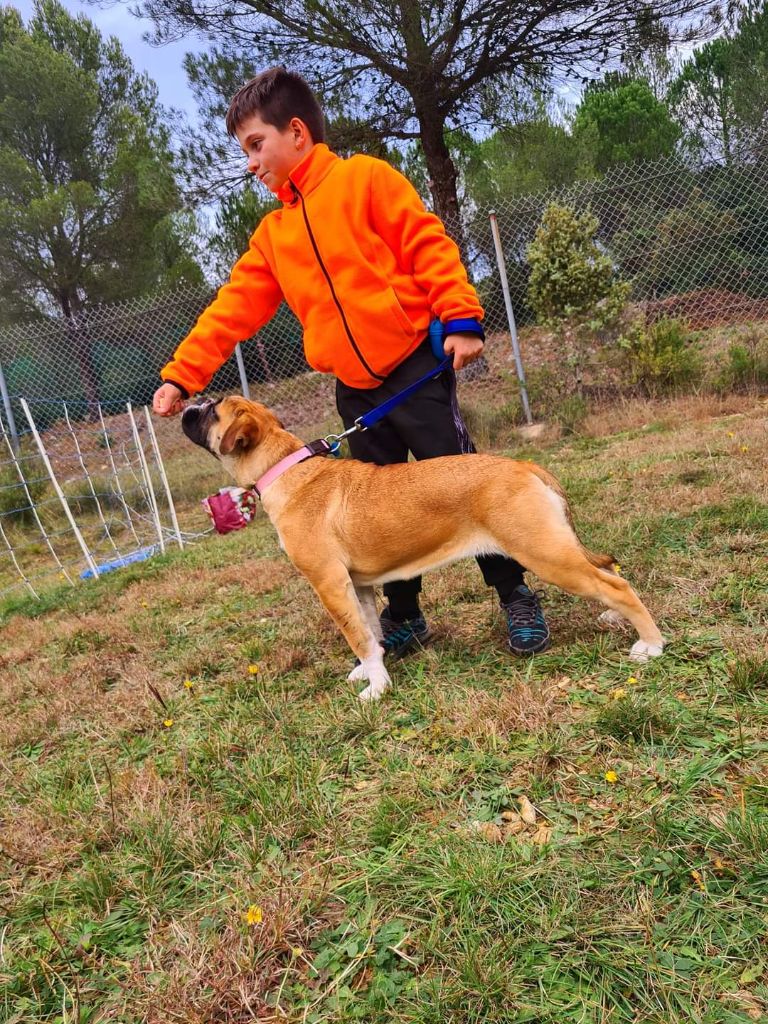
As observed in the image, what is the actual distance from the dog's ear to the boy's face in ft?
3.43

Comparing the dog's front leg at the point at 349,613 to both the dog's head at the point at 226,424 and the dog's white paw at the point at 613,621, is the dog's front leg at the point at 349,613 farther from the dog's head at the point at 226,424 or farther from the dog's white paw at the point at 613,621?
the dog's white paw at the point at 613,621

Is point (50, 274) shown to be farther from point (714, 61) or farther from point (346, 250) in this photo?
point (714, 61)

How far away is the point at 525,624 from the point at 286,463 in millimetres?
1302

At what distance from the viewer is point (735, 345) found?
7.81 m

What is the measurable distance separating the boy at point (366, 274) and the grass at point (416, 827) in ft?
2.18

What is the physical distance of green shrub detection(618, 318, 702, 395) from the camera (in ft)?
25.8

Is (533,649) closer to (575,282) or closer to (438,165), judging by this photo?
(575,282)

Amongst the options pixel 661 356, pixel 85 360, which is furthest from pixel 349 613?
pixel 85 360

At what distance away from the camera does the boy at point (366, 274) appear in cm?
279

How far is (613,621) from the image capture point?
9.62ft

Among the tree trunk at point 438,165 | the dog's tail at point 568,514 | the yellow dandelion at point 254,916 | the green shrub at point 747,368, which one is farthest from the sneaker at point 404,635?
the tree trunk at point 438,165

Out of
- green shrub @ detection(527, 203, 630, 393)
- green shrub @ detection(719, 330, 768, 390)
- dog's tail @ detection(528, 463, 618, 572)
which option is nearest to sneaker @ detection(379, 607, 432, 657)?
dog's tail @ detection(528, 463, 618, 572)

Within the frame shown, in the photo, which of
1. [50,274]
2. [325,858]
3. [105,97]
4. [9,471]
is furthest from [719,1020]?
[105,97]

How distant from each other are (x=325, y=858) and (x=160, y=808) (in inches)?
Answer: 24.8
